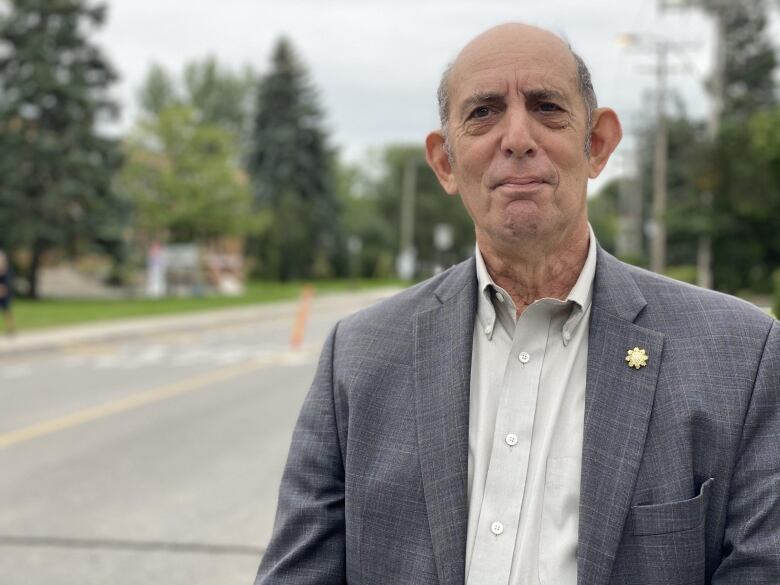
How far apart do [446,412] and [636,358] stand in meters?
0.35

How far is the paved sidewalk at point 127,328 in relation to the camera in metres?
20.0

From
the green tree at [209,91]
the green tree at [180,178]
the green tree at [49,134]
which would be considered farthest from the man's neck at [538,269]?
the green tree at [209,91]

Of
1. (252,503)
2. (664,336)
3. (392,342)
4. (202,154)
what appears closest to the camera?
(664,336)

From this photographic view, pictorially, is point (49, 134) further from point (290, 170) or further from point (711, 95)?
point (290, 170)

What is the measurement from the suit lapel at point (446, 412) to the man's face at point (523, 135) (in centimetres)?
18

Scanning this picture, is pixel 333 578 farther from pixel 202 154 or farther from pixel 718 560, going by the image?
pixel 202 154

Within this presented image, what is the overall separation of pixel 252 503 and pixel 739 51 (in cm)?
5977

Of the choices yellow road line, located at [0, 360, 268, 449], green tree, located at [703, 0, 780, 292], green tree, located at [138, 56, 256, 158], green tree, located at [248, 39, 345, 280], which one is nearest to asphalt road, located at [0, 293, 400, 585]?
yellow road line, located at [0, 360, 268, 449]

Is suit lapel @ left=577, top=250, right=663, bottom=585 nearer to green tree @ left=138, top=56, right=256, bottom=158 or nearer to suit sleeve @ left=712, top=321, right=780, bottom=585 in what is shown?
suit sleeve @ left=712, top=321, right=780, bottom=585

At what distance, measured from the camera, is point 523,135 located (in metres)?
1.89

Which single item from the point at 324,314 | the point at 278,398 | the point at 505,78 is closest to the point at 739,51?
the point at 324,314

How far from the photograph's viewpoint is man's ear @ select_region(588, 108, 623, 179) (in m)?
2.03

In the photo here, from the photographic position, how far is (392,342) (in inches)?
81.0

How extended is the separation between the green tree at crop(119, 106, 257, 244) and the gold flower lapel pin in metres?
40.9
